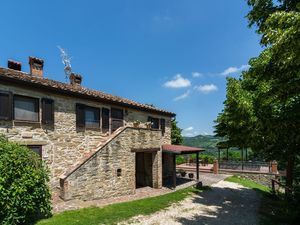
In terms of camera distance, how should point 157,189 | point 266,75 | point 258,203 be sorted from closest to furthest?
point 266,75 < point 258,203 < point 157,189

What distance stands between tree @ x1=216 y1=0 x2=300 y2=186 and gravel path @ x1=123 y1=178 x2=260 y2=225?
12.5 feet

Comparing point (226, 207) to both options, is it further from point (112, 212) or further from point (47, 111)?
point (47, 111)

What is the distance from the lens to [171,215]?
10914 millimetres

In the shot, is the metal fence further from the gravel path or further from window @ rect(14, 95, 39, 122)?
window @ rect(14, 95, 39, 122)

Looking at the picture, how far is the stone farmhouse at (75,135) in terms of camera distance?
439 inches

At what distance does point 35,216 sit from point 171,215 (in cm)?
605

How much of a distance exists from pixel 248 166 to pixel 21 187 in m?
25.3

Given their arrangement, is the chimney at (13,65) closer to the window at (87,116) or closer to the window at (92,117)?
the window at (87,116)

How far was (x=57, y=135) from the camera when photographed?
1272 cm

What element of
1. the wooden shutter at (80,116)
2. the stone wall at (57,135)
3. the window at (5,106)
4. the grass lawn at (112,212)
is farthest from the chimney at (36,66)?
the grass lawn at (112,212)

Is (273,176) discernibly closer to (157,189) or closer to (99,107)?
(157,189)

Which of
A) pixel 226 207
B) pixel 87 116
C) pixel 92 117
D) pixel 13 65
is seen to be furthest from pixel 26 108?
pixel 226 207

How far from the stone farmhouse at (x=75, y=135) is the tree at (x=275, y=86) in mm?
6617

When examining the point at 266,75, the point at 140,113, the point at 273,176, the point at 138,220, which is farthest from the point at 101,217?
the point at 273,176
